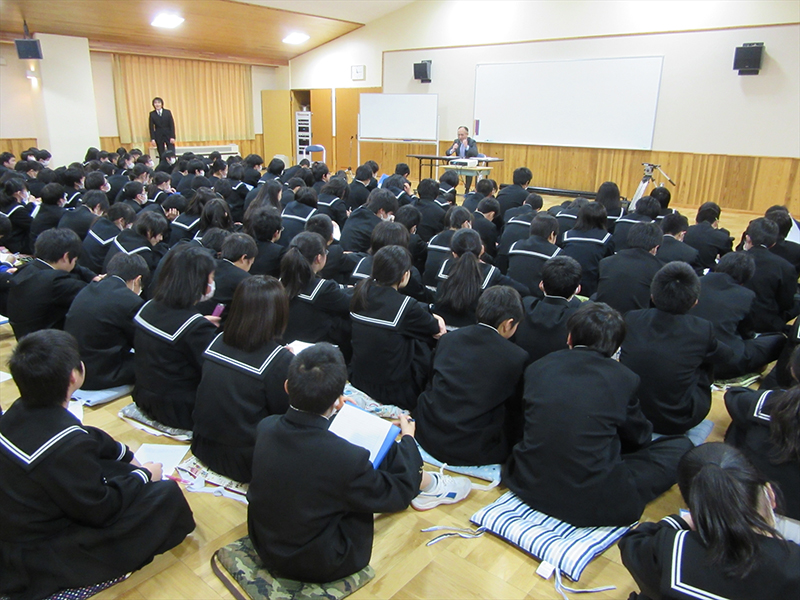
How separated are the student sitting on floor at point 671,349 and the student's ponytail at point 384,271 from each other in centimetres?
106

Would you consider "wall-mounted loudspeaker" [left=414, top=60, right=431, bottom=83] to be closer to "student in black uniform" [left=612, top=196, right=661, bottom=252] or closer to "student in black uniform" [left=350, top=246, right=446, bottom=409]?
"student in black uniform" [left=612, top=196, right=661, bottom=252]

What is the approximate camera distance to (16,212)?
4.99 meters

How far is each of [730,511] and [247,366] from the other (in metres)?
1.55

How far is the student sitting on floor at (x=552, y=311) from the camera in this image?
2518 mm

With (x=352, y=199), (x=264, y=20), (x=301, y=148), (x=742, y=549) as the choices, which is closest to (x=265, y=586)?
(x=742, y=549)

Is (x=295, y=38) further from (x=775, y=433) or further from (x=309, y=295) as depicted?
(x=775, y=433)

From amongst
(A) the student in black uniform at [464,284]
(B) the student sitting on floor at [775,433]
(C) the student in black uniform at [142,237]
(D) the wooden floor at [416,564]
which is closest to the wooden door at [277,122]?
(C) the student in black uniform at [142,237]

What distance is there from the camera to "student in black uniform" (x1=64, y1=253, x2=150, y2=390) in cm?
282

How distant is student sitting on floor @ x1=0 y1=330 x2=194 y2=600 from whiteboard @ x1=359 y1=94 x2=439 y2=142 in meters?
10.1

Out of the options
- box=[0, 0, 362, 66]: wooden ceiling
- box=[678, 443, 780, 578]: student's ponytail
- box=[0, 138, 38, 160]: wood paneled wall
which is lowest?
box=[678, 443, 780, 578]: student's ponytail

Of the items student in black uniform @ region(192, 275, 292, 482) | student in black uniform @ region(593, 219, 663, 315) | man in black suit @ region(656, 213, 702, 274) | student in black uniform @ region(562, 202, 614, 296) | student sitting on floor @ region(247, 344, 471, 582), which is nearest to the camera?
student sitting on floor @ region(247, 344, 471, 582)

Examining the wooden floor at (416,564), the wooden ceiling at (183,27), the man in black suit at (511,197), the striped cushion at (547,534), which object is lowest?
the wooden floor at (416,564)

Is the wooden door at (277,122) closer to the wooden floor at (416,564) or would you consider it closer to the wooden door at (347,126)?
the wooden door at (347,126)

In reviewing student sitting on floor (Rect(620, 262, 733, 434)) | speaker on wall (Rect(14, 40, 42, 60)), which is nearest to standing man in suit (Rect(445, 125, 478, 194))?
speaker on wall (Rect(14, 40, 42, 60))
